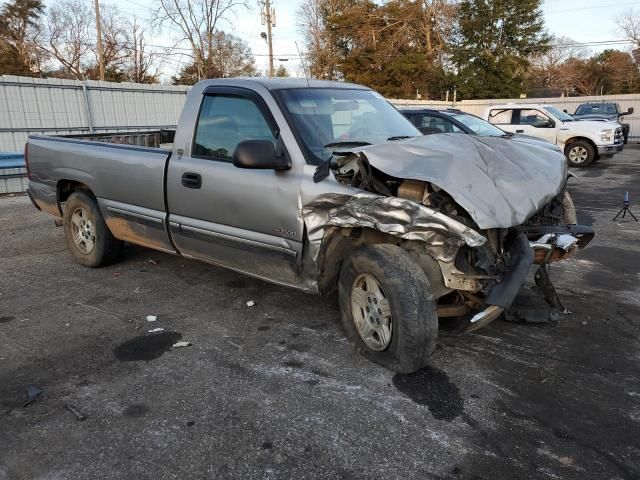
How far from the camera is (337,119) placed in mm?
4215

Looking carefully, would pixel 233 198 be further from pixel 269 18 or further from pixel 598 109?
pixel 269 18

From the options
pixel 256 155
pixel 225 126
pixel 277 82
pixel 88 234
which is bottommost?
pixel 88 234

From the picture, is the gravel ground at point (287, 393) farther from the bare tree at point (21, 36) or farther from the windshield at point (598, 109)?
the bare tree at point (21, 36)

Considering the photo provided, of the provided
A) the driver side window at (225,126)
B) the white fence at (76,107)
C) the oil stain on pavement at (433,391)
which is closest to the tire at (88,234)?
the driver side window at (225,126)

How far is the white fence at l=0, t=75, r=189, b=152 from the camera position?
1286 cm

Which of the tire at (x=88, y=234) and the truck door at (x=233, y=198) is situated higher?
the truck door at (x=233, y=198)

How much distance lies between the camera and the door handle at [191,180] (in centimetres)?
436

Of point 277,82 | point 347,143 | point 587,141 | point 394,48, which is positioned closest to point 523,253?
point 347,143

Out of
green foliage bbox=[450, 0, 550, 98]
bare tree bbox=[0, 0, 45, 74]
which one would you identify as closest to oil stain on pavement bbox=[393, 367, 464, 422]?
green foliage bbox=[450, 0, 550, 98]

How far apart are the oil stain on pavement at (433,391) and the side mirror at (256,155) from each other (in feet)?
5.57

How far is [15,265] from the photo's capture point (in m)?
6.00

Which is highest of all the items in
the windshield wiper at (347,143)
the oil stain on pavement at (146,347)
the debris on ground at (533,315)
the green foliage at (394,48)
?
the green foliage at (394,48)

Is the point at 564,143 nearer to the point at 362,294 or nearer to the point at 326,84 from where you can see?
the point at 326,84

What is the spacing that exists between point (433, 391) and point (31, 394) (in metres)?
2.46
